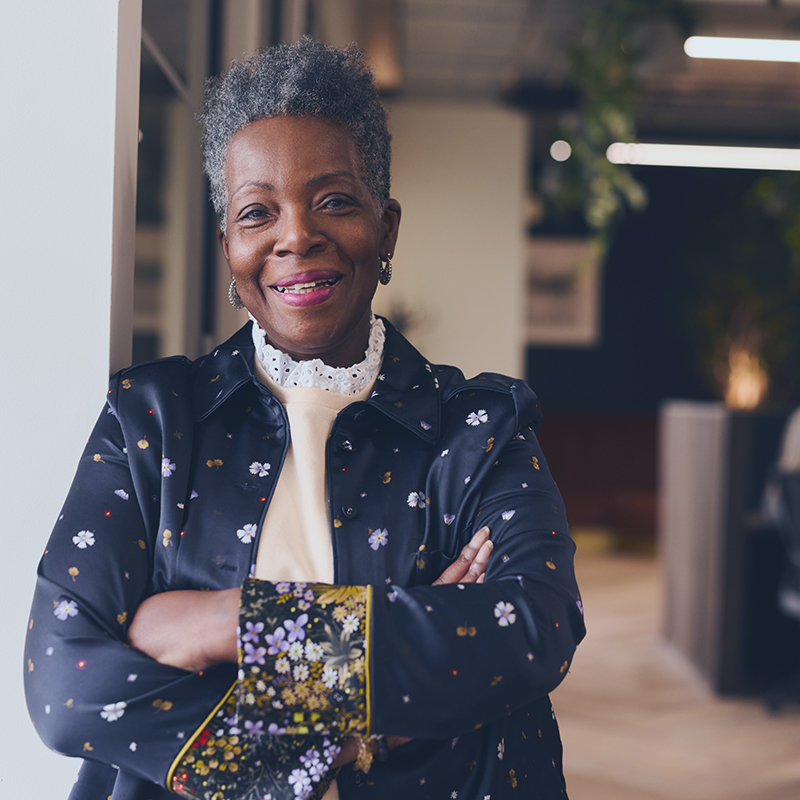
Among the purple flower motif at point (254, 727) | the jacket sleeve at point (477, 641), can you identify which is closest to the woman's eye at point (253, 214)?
the jacket sleeve at point (477, 641)

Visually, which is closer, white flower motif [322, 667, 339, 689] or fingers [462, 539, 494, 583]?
white flower motif [322, 667, 339, 689]

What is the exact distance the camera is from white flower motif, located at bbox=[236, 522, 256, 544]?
985 mm

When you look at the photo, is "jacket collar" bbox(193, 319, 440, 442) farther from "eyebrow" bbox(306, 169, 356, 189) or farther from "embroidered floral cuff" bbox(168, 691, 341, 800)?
"embroidered floral cuff" bbox(168, 691, 341, 800)

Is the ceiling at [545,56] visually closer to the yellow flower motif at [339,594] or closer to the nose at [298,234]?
the nose at [298,234]

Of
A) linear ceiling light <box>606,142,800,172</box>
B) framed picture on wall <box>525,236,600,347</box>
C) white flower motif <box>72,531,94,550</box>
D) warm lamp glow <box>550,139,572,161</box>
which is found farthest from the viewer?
framed picture on wall <box>525,236,600,347</box>

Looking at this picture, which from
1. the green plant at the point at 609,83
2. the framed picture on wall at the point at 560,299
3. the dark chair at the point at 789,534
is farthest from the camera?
the framed picture on wall at the point at 560,299

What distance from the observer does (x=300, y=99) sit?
1.02 m

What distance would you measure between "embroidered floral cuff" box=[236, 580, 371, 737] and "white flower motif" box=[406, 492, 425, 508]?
0.20 m

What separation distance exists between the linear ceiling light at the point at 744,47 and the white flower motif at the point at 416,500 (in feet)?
14.9

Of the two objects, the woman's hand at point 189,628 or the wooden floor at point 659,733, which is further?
the wooden floor at point 659,733

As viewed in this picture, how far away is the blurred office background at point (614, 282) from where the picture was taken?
2.13 metres

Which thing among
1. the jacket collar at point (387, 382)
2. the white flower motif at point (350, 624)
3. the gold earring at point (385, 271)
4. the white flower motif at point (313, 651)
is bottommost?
the white flower motif at point (313, 651)

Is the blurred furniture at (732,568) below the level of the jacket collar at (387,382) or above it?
below

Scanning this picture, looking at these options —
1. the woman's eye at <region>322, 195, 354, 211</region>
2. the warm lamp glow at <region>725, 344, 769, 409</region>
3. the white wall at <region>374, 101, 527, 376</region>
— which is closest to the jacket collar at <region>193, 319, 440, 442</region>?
the woman's eye at <region>322, 195, 354, 211</region>
